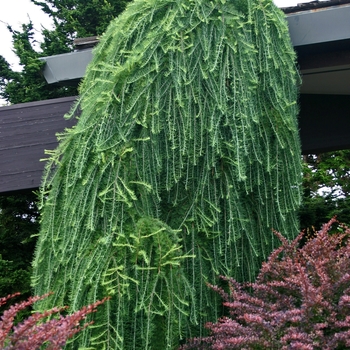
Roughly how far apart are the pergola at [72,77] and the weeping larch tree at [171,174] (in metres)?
0.56

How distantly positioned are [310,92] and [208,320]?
3012mm

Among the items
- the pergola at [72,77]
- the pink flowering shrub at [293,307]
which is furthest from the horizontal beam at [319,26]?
the pink flowering shrub at [293,307]

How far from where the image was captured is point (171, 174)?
104 inches

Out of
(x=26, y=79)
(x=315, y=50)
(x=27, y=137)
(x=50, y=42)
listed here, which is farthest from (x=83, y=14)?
(x=315, y=50)

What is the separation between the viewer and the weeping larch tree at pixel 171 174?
2.43 meters

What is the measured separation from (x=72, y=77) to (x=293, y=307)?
8.00ft

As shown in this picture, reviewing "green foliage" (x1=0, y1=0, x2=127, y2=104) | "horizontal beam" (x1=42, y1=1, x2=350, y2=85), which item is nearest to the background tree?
"green foliage" (x1=0, y1=0, x2=127, y2=104)

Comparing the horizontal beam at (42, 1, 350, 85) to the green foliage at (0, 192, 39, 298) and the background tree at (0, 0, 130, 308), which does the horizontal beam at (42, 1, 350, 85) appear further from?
the background tree at (0, 0, 130, 308)

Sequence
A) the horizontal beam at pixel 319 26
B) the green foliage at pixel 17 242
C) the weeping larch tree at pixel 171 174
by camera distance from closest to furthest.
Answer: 1. the weeping larch tree at pixel 171 174
2. the horizontal beam at pixel 319 26
3. the green foliage at pixel 17 242

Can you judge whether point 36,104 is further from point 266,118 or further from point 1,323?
point 1,323

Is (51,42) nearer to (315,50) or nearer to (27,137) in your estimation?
(27,137)

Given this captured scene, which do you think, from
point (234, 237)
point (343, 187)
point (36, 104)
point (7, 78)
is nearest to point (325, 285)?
point (234, 237)

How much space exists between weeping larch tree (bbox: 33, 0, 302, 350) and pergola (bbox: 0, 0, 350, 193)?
562mm

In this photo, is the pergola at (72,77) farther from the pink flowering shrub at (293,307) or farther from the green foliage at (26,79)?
the green foliage at (26,79)
